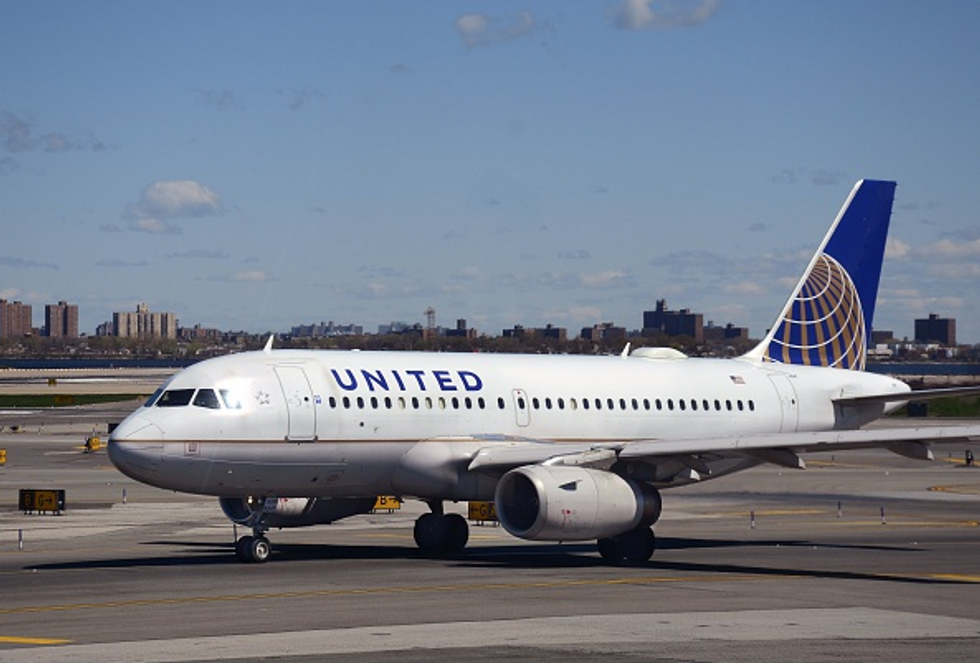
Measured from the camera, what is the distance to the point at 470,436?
40.6 m

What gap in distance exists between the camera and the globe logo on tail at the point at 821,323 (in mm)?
50094

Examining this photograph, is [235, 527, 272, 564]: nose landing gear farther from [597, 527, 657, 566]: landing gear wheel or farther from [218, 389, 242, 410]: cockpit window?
[597, 527, 657, 566]: landing gear wheel

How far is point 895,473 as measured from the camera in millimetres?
77500

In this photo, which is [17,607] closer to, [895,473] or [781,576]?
[781,576]

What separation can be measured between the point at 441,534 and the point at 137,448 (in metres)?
9.08

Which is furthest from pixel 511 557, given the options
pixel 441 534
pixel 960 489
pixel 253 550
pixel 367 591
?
pixel 960 489

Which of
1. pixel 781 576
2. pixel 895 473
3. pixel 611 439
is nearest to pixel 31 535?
A: pixel 611 439

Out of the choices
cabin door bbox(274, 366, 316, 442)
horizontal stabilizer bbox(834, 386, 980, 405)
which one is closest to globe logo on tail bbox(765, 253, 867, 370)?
horizontal stabilizer bbox(834, 386, 980, 405)

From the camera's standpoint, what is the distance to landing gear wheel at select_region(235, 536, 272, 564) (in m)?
38.1

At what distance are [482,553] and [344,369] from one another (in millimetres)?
6211

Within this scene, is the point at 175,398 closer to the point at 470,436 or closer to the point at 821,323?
the point at 470,436

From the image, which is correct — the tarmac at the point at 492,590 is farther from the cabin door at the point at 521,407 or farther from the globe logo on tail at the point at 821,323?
the globe logo on tail at the point at 821,323

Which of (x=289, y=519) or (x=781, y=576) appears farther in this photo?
(x=289, y=519)

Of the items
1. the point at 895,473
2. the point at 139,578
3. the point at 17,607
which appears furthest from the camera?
the point at 895,473
